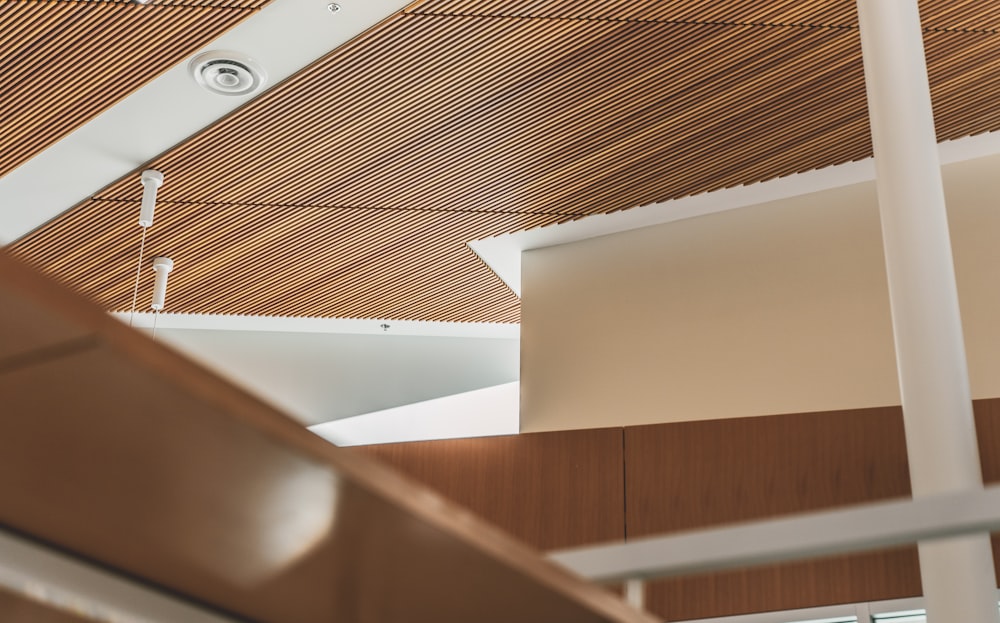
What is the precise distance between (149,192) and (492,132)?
1967 millimetres

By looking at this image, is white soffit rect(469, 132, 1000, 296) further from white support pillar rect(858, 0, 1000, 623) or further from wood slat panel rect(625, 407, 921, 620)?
white support pillar rect(858, 0, 1000, 623)

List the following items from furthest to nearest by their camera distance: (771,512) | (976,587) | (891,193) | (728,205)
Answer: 1. (728,205)
2. (771,512)
3. (891,193)
4. (976,587)

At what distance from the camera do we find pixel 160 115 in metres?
5.93

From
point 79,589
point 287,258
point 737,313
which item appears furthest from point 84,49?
point 79,589

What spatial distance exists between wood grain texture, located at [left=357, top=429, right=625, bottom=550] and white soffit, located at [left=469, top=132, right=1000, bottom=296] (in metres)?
1.70

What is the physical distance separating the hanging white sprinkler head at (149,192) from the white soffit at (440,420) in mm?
3160

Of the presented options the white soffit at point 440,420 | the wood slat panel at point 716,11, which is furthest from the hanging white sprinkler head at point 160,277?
the wood slat panel at point 716,11

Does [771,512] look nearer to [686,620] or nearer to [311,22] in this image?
[686,620]

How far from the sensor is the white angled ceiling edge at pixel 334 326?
349 inches

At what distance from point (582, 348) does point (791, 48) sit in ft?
8.02

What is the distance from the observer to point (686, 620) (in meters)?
5.57

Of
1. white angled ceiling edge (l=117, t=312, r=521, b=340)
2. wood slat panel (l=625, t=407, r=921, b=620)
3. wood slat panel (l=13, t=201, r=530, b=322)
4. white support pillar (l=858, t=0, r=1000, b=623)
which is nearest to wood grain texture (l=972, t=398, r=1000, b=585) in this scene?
wood slat panel (l=625, t=407, r=921, b=620)

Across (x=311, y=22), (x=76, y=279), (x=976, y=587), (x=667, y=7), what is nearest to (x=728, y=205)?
(x=667, y=7)

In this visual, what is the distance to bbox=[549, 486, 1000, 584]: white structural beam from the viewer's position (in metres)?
1.28
